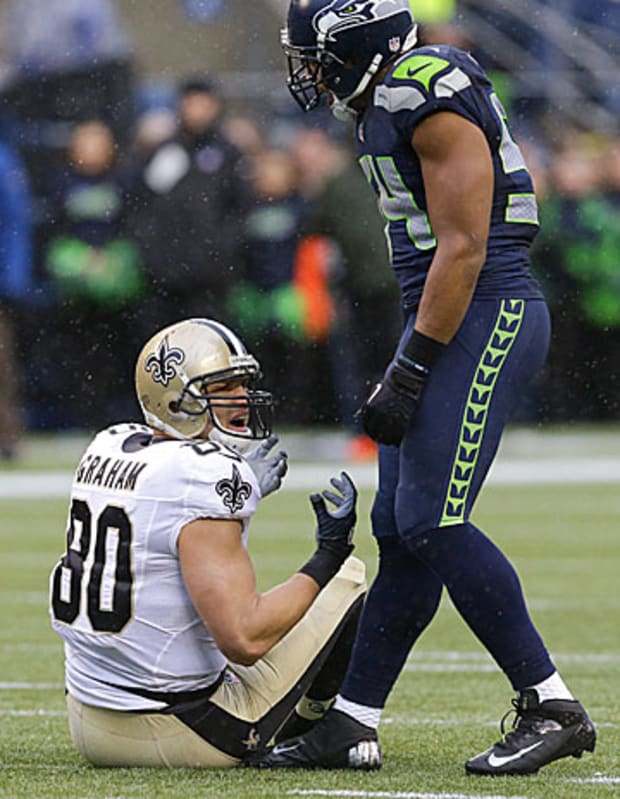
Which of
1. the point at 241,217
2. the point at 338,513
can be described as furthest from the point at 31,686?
the point at 241,217

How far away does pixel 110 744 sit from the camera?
440cm

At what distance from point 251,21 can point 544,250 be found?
3.36 metres

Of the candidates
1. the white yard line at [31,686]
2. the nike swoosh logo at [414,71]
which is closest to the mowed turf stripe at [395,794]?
the nike swoosh logo at [414,71]

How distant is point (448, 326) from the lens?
14.3 feet

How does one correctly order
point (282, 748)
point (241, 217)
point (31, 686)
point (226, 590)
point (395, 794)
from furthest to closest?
point (241, 217)
point (31, 686)
point (282, 748)
point (226, 590)
point (395, 794)

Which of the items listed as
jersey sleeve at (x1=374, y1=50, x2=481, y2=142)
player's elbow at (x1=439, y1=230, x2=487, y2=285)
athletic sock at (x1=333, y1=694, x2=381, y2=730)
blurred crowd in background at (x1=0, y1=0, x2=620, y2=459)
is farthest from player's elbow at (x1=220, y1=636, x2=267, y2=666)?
blurred crowd in background at (x1=0, y1=0, x2=620, y2=459)

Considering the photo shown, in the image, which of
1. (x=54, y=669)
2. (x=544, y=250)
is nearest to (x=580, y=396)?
(x=544, y=250)

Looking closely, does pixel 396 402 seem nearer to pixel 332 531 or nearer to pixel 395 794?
pixel 332 531

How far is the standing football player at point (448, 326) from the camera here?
4336 mm

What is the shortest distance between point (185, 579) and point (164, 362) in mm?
476

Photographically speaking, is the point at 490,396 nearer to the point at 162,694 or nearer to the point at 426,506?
the point at 426,506

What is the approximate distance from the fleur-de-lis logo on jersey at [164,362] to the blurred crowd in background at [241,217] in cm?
945

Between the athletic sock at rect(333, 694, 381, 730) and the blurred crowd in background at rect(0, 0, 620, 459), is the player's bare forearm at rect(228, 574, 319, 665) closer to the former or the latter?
A: the athletic sock at rect(333, 694, 381, 730)

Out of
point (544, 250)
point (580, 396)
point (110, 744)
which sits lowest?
point (580, 396)
